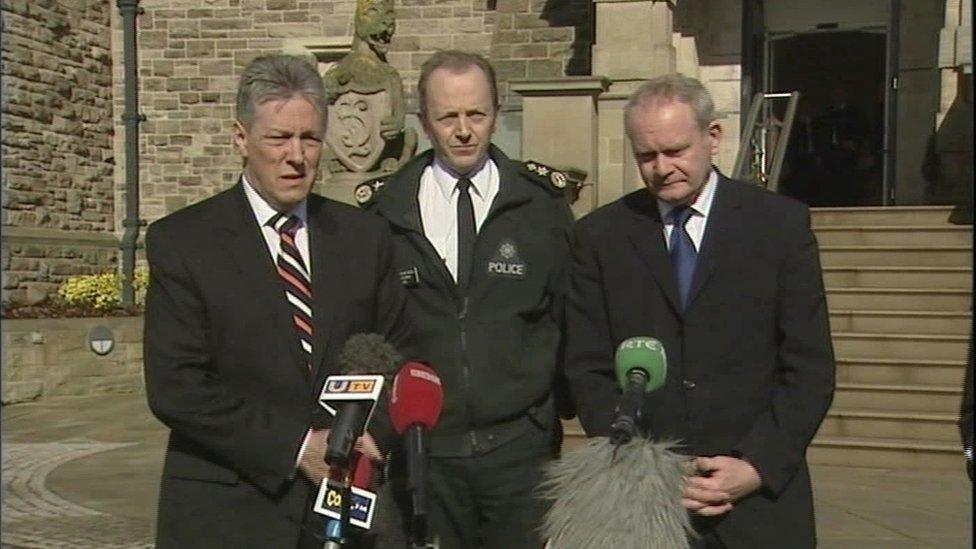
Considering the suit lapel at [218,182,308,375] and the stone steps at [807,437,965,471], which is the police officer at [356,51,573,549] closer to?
the suit lapel at [218,182,308,375]

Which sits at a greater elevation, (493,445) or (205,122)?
(205,122)

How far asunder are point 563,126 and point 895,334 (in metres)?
3.95

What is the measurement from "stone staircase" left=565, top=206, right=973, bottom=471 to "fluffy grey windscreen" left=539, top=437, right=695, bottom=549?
15.0 ft

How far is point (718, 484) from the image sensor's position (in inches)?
108

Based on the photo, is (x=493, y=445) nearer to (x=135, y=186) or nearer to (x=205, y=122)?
Result: (x=135, y=186)

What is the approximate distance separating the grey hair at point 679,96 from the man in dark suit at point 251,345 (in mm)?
715

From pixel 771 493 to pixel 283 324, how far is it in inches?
45.0

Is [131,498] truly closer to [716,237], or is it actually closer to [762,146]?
[716,237]

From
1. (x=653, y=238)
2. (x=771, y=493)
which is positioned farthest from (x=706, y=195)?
(x=771, y=493)

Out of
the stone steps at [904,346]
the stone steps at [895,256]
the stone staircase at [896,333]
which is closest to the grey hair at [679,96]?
the stone staircase at [896,333]

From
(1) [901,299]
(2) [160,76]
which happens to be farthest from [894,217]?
(2) [160,76]

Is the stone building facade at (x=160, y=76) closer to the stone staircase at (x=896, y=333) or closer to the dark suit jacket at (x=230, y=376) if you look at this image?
the stone staircase at (x=896, y=333)

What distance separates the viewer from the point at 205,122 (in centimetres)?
2181

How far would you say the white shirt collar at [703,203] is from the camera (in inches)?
117
